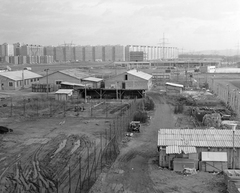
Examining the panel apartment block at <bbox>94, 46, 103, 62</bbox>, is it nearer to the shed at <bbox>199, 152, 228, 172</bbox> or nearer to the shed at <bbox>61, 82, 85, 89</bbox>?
the shed at <bbox>61, 82, 85, 89</bbox>

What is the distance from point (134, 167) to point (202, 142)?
156cm

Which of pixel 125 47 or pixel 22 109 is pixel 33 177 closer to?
pixel 22 109

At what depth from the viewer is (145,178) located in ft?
20.8

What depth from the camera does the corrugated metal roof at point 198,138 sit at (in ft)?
23.4

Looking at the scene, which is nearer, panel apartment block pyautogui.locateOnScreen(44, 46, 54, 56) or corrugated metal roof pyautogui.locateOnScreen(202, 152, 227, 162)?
corrugated metal roof pyautogui.locateOnScreen(202, 152, 227, 162)

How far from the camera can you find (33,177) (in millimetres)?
6098

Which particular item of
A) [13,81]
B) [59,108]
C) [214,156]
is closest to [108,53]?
[13,81]

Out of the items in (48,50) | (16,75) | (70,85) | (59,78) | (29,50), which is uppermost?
(48,50)

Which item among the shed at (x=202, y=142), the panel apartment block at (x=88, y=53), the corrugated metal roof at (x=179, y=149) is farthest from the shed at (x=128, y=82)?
the panel apartment block at (x=88, y=53)

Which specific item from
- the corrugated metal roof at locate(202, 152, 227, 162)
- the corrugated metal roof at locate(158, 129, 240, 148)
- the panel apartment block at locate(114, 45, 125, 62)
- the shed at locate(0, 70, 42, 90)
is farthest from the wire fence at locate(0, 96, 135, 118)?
the panel apartment block at locate(114, 45, 125, 62)

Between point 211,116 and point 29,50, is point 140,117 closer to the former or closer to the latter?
point 211,116

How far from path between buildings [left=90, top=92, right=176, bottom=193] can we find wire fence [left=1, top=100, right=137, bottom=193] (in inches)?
7.9

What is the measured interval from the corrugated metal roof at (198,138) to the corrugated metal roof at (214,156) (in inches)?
6.9

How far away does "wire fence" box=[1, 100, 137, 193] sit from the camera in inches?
222
